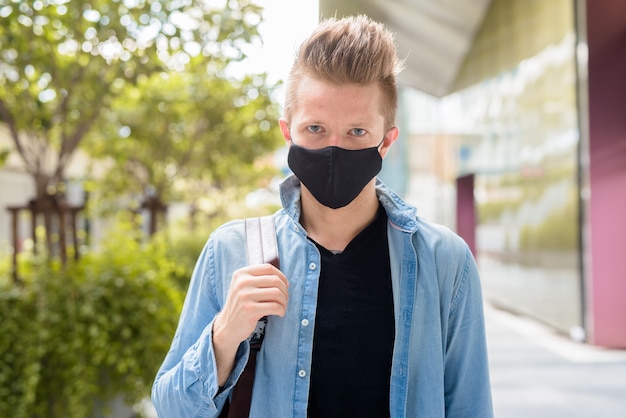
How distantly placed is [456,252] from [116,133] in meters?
6.10

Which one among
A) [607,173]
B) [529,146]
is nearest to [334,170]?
[607,173]

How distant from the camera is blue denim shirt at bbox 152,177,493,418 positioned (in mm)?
1186

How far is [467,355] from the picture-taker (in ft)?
4.16

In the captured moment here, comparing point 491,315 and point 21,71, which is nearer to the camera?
point 21,71

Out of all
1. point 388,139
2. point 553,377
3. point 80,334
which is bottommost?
point 553,377

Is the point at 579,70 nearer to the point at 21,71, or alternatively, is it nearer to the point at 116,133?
the point at 116,133

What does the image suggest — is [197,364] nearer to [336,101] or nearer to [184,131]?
[336,101]

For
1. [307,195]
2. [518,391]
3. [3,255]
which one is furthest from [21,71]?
[518,391]

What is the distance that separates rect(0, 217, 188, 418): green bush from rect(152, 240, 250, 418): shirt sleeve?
239 cm

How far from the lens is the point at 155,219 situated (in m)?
8.09

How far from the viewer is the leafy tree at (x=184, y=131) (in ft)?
22.2

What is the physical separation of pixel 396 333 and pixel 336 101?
39 cm

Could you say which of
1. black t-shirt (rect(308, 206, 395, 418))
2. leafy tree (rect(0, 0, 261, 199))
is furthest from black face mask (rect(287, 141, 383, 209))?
leafy tree (rect(0, 0, 261, 199))

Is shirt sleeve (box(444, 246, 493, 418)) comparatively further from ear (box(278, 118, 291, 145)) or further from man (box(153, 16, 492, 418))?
ear (box(278, 118, 291, 145))
